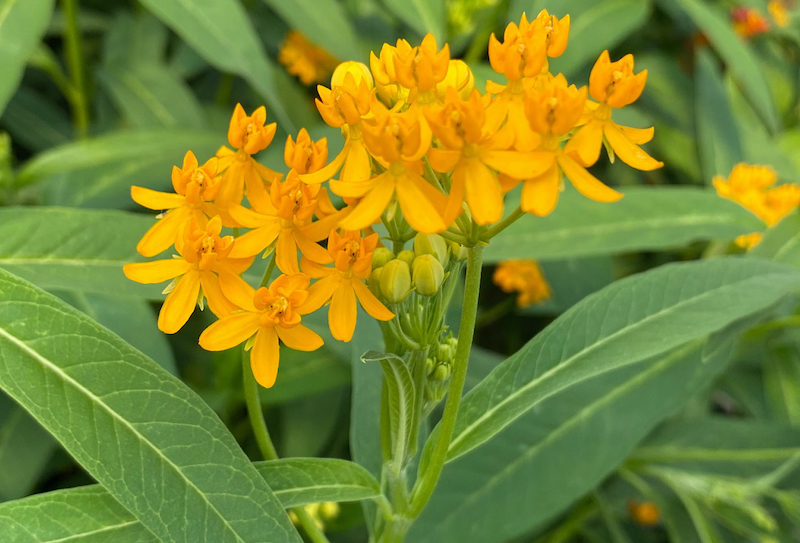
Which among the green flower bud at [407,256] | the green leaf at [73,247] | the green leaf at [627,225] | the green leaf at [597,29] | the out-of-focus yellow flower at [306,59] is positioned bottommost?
the green leaf at [627,225]

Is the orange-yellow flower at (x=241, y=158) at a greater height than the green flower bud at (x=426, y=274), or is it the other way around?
the orange-yellow flower at (x=241, y=158)

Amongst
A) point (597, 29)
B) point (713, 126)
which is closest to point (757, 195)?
point (713, 126)

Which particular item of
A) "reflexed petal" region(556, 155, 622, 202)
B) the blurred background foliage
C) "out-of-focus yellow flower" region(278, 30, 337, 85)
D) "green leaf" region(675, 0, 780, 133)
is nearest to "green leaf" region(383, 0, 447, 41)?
the blurred background foliage

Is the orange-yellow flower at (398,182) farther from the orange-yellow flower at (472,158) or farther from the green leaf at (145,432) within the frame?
the green leaf at (145,432)

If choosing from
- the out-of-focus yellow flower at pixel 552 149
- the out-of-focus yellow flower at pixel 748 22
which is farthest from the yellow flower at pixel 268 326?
the out-of-focus yellow flower at pixel 748 22

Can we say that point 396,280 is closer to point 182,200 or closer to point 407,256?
point 407,256

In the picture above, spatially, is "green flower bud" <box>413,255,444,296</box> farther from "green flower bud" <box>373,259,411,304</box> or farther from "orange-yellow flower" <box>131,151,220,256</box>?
"orange-yellow flower" <box>131,151,220,256</box>

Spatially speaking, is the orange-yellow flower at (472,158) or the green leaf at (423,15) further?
the green leaf at (423,15)
